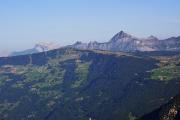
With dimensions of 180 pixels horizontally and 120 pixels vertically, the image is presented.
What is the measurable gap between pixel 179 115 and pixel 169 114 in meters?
5.29

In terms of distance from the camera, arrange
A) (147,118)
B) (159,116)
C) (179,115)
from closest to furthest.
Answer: (179,115) < (159,116) < (147,118)

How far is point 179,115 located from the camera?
165250mm

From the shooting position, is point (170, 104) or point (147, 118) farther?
point (147, 118)

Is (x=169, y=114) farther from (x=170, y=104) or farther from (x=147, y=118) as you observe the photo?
(x=147, y=118)

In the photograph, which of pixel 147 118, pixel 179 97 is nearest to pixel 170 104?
pixel 179 97

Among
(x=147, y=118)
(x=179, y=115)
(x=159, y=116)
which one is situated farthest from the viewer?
(x=147, y=118)

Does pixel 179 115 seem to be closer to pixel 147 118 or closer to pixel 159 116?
pixel 159 116

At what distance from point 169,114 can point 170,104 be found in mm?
6867

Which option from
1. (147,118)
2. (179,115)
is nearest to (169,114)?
(179,115)

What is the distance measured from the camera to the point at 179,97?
176875 mm

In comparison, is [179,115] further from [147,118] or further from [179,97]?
[147,118]

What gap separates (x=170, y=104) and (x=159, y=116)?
272 inches

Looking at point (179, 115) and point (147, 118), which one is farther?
point (147, 118)

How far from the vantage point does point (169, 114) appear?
169500mm
